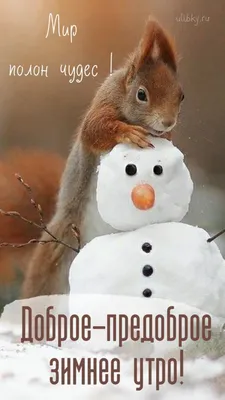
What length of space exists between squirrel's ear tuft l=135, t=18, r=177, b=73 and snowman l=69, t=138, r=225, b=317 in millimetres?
120

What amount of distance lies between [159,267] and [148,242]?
37 millimetres

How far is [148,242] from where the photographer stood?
0.75m

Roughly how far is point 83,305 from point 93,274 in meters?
0.05

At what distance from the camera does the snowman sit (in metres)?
0.74

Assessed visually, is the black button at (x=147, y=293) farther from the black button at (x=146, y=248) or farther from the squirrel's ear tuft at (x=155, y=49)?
the squirrel's ear tuft at (x=155, y=49)

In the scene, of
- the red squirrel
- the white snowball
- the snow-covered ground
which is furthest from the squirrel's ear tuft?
the snow-covered ground

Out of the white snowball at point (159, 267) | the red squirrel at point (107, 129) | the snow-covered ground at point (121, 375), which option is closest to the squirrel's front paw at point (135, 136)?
the red squirrel at point (107, 129)

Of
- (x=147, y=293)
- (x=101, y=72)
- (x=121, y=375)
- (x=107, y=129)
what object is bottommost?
(x=121, y=375)

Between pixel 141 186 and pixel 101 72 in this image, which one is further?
pixel 101 72

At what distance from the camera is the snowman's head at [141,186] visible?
742mm

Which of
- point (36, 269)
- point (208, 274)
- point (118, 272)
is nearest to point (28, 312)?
point (36, 269)

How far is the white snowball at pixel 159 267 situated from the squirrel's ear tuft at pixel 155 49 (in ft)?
0.77

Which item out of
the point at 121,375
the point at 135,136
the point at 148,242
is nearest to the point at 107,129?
the point at 135,136

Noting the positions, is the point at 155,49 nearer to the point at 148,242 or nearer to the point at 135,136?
the point at 135,136
